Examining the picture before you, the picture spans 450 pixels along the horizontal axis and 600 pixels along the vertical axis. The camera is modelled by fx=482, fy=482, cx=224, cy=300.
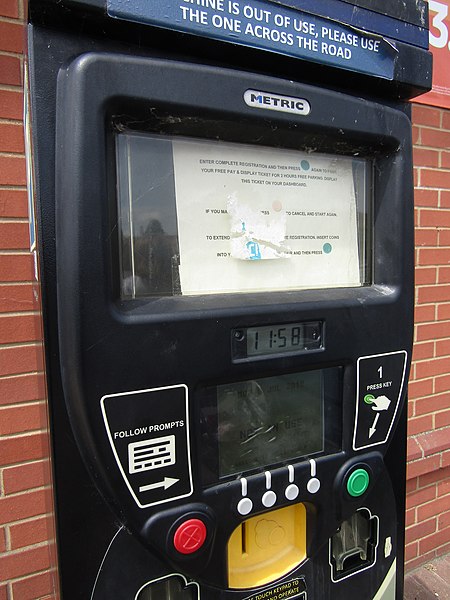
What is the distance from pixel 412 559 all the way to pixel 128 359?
2412 mm

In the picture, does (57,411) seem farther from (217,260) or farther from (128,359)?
(217,260)

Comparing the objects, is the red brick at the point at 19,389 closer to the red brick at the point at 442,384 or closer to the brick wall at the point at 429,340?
the brick wall at the point at 429,340

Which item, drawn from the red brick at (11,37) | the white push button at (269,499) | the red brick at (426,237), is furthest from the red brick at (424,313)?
the red brick at (11,37)

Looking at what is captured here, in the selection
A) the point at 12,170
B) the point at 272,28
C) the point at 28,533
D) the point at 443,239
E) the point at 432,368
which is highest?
the point at 272,28

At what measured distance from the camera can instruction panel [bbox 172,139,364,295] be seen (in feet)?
3.03

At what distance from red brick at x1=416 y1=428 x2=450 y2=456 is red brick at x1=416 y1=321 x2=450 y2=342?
0.50m

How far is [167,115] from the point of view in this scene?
854 mm

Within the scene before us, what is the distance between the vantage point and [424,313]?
2375mm

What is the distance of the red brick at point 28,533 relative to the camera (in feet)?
5.32

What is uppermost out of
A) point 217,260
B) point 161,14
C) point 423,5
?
point 423,5

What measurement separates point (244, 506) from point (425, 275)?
1769 mm

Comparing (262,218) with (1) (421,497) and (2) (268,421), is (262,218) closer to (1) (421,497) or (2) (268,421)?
(2) (268,421)

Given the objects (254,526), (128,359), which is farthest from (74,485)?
(254,526)

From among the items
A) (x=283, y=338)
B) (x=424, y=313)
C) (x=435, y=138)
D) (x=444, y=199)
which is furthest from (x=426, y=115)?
(x=283, y=338)
